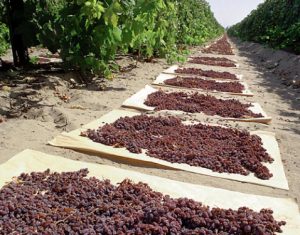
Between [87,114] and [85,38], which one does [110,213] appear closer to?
[87,114]

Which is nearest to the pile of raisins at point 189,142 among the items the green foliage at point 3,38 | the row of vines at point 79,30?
the row of vines at point 79,30

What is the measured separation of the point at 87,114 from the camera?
19.8ft

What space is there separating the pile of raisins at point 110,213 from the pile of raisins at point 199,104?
3204 mm

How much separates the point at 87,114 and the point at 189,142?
188 cm

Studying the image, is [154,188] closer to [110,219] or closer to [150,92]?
[110,219]

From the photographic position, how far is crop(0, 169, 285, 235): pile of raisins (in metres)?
2.87

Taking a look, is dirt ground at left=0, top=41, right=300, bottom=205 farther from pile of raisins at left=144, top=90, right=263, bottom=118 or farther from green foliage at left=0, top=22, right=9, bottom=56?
green foliage at left=0, top=22, right=9, bottom=56

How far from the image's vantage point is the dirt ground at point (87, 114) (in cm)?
425

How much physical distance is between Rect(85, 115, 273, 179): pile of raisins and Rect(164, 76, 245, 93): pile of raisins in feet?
9.52

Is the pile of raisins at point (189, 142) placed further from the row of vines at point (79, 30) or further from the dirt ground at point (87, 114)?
the row of vines at point (79, 30)

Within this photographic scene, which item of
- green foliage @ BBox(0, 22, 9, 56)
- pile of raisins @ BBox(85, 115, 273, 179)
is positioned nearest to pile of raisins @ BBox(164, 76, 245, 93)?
pile of raisins @ BBox(85, 115, 273, 179)

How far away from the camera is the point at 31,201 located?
10.4ft

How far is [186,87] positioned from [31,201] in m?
5.63

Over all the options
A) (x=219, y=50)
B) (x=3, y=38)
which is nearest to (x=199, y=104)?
(x=3, y=38)
